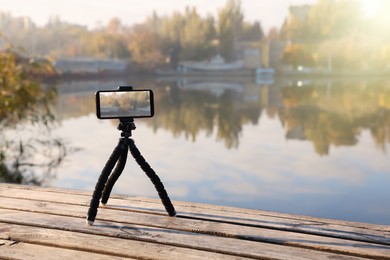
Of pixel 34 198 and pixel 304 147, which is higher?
pixel 34 198

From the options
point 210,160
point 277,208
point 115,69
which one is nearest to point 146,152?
point 210,160

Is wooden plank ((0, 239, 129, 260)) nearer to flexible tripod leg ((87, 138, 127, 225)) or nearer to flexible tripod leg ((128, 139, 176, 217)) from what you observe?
flexible tripod leg ((87, 138, 127, 225))

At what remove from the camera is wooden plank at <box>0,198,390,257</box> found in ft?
8.02

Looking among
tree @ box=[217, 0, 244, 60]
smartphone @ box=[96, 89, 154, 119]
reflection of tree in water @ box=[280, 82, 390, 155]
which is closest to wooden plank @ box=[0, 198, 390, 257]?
smartphone @ box=[96, 89, 154, 119]

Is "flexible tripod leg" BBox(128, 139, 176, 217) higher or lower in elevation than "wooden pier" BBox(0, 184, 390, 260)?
higher

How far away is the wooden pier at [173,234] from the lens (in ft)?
7.77

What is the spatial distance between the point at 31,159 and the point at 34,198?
5987mm

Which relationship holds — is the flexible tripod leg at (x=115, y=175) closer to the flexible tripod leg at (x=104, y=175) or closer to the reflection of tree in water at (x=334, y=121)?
the flexible tripod leg at (x=104, y=175)

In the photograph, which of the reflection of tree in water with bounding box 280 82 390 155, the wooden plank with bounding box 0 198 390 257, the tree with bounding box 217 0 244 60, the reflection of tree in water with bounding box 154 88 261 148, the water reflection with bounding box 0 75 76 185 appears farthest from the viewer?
the tree with bounding box 217 0 244 60

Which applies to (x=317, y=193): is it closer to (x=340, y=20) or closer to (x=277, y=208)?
(x=277, y=208)

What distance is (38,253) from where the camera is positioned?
237 cm

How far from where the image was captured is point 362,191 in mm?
8023

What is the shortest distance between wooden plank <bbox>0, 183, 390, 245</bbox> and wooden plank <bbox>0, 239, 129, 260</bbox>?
0.66 metres

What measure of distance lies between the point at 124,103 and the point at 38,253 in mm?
827
